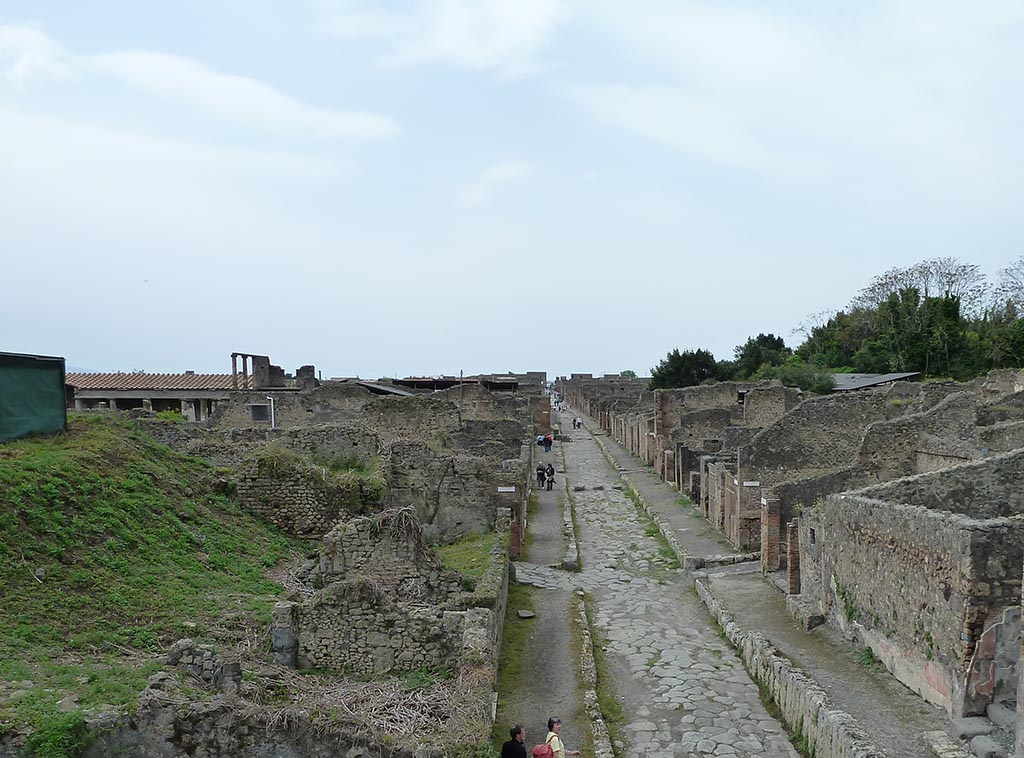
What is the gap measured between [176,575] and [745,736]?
738 centimetres

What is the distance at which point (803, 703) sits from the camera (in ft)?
28.7

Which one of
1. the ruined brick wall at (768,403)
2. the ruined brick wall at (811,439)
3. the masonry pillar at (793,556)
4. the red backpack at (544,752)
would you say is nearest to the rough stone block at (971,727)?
the red backpack at (544,752)

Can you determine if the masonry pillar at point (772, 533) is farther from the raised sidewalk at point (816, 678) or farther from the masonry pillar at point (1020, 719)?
the masonry pillar at point (1020, 719)

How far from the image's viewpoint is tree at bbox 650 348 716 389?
5919 centimetres

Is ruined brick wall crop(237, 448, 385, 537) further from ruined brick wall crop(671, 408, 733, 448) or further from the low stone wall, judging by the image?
ruined brick wall crop(671, 408, 733, 448)

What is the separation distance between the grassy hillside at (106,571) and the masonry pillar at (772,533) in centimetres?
927

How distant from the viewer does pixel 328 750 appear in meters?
6.57

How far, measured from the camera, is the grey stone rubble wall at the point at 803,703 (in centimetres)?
744

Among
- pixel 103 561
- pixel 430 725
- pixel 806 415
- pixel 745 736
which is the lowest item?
pixel 745 736

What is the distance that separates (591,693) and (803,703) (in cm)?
259

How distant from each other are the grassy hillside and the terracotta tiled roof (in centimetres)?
2252

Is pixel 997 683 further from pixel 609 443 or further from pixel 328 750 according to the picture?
pixel 609 443

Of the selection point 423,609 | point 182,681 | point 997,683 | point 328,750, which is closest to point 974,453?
point 997,683

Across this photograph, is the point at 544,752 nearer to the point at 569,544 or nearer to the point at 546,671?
the point at 546,671
